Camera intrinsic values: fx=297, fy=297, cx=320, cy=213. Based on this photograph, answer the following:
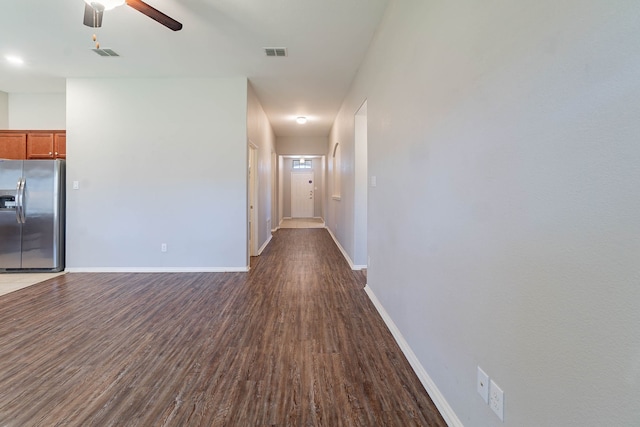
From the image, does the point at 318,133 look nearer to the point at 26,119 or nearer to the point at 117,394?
the point at 26,119

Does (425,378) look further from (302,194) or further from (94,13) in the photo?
(302,194)

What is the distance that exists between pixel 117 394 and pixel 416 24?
289cm

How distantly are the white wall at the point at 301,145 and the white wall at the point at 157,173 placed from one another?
4.53m

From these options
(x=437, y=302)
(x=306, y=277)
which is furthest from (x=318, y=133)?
(x=437, y=302)

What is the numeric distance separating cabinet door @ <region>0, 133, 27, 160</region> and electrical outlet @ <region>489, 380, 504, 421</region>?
20.5ft

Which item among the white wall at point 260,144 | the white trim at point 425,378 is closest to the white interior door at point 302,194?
the white wall at point 260,144

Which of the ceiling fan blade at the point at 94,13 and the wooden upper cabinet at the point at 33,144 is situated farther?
the wooden upper cabinet at the point at 33,144

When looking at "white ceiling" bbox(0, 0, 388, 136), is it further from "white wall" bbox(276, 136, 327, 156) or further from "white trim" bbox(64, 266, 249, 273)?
"white wall" bbox(276, 136, 327, 156)

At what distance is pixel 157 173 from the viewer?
4223 millimetres

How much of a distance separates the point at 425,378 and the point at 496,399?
2.27ft

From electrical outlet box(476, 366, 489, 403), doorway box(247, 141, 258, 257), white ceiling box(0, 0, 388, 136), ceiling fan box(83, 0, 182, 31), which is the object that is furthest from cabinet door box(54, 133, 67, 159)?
electrical outlet box(476, 366, 489, 403)

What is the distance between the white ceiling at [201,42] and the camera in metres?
2.63

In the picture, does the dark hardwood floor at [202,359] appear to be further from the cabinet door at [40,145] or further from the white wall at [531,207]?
the cabinet door at [40,145]

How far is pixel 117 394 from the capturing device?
1.68m
